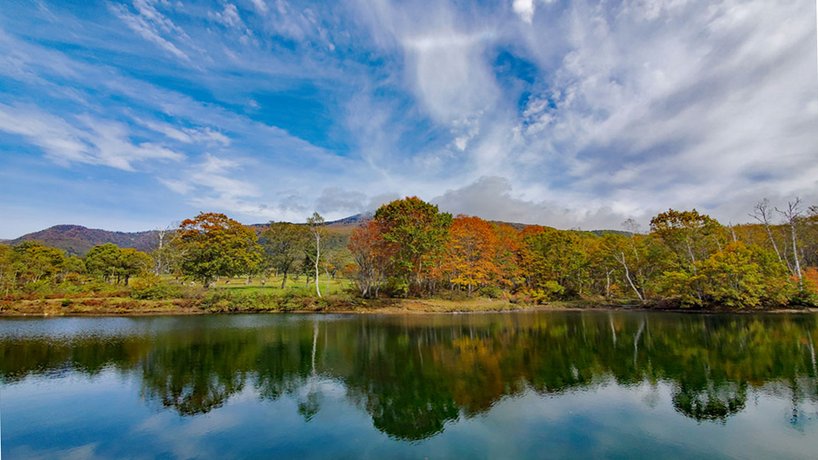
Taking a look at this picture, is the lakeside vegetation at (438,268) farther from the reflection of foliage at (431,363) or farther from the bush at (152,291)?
the reflection of foliage at (431,363)

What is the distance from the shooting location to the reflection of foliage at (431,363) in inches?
547

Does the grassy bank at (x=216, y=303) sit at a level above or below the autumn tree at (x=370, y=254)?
below

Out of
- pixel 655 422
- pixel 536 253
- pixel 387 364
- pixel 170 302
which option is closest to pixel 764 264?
pixel 536 253

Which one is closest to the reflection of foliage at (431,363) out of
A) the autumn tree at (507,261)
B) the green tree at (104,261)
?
the autumn tree at (507,261)

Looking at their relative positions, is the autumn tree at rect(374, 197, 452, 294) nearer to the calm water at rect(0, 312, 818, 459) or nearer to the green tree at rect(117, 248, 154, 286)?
the calm water at rect(0, 312, 818, 459)

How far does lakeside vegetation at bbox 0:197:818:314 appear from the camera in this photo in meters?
41.3

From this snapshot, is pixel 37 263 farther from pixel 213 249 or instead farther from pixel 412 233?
pixel 412 233

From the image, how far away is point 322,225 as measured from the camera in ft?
164

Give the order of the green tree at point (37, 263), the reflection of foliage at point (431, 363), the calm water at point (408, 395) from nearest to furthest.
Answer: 1. the calm water at point (408, 395)
2. the reflection of foliage at point (431, 363)
3. the green tree at point (37, 263)

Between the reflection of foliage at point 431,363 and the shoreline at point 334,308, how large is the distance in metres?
12.2

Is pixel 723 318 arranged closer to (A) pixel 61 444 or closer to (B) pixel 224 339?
(B) pixel 224 339

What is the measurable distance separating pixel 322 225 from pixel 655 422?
1730 inches

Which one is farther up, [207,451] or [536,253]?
[536,253]

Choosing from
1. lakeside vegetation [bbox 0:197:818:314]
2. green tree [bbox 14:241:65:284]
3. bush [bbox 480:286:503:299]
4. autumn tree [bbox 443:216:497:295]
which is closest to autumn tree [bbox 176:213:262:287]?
lakeside vegetation [bbox 0:197:818:314]
